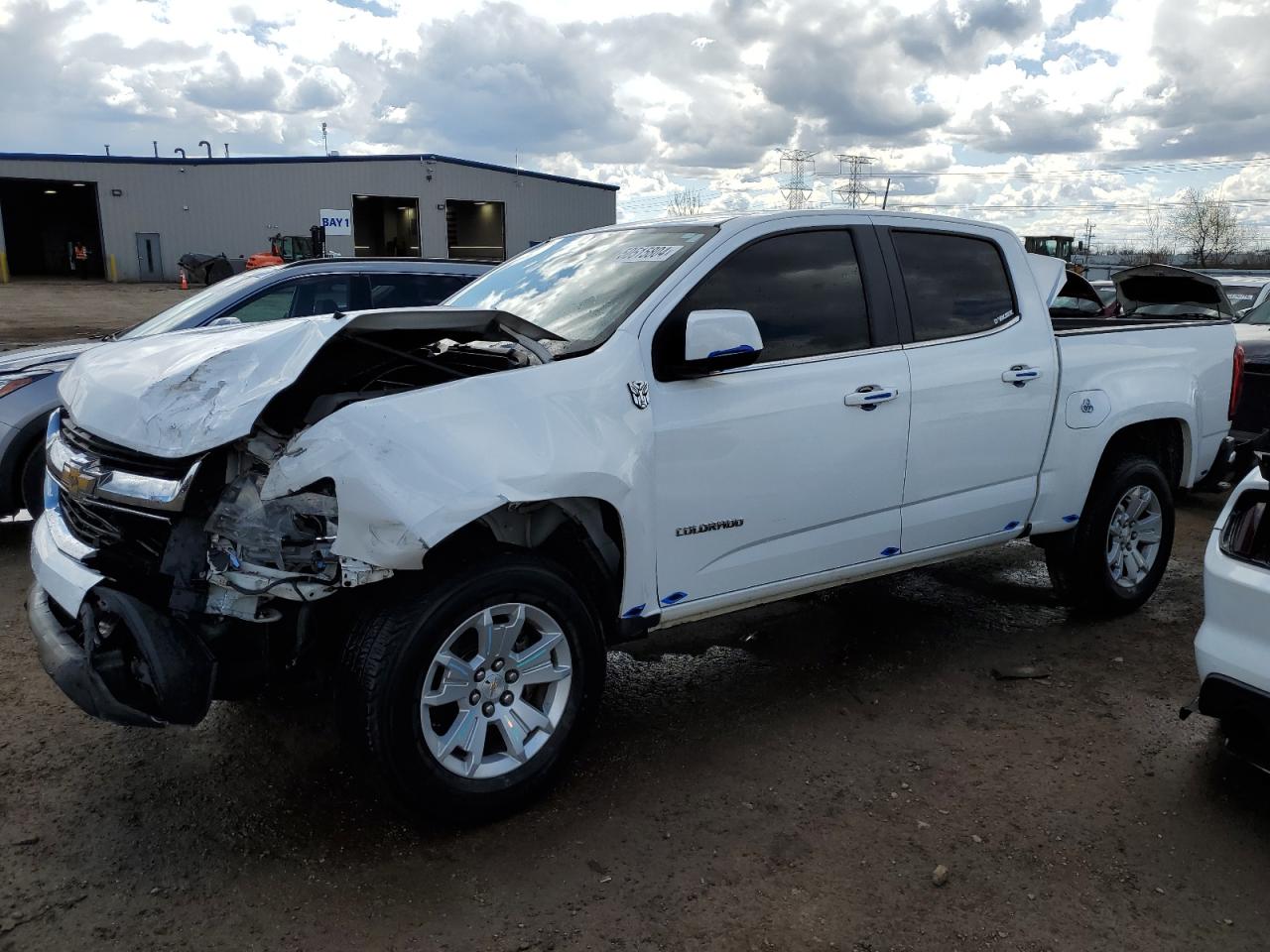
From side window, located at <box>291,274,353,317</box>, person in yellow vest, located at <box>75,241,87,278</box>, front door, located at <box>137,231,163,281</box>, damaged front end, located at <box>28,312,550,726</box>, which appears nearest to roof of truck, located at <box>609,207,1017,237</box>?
damaged front end, located at <box>28,312,550,726</box>

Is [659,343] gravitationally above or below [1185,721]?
above

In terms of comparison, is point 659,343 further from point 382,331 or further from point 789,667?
point 789,667

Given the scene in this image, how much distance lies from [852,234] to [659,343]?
1.23 meters

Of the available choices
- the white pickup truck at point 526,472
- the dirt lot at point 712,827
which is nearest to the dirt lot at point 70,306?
the dirt lot at point 712,827

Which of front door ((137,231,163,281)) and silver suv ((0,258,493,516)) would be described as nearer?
silver suv ((0,258,493,516))

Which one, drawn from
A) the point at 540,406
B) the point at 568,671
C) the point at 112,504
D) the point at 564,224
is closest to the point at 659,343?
the point at 540,406

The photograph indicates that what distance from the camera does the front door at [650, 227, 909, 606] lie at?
11.5 ft

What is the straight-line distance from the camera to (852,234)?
4.18m

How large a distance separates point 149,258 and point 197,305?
4109cm

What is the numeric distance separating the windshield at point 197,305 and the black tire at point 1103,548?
5.20 metres

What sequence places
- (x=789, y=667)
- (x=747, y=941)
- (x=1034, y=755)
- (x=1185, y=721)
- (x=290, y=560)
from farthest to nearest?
(x=789, y=667), (x=1185, y=721), (x=1034, y=755), (x=290, y=560), (x=747, y=941)

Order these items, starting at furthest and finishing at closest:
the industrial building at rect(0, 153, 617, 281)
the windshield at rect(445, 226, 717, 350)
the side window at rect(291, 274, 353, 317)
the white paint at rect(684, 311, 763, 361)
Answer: the industrial building at rect(0, 153, 617, 281)
the side window at rect(291, 274, 353, 317)
the windshield at rect(445, 226, 717, 350)
the white paint at rect(684, 311, 763, 361)

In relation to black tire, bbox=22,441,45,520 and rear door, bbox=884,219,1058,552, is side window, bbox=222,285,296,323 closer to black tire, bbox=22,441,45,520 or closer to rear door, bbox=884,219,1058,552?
black tire, bbox=22,441,45,520

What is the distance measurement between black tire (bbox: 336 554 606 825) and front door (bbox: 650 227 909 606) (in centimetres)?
49
